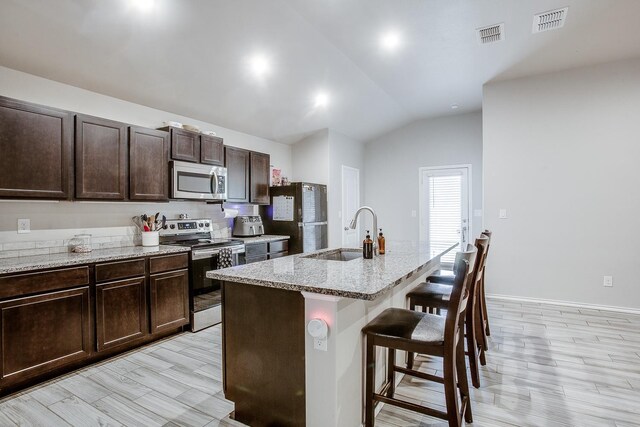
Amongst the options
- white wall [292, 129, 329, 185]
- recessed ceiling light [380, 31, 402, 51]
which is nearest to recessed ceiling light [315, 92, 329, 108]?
white wall [292, 129, 329, 185]

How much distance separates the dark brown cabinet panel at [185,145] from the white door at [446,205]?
432cm

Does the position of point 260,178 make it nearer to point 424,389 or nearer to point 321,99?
point 321,99

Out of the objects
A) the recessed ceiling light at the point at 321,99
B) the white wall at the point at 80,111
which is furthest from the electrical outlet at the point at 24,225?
the recessed ceiling light at the point at 321,99

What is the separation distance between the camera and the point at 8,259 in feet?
8.70

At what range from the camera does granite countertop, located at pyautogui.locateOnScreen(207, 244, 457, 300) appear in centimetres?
154

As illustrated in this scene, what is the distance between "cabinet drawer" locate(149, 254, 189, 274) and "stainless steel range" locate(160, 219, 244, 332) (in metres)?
0.08

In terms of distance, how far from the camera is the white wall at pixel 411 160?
6.07m

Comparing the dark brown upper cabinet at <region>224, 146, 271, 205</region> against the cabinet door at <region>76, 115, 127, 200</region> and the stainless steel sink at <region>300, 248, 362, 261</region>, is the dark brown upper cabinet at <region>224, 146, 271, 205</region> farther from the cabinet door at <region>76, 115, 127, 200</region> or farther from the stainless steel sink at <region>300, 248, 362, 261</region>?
the stainless steel sink at <region>300, 248, 362, 261</region>

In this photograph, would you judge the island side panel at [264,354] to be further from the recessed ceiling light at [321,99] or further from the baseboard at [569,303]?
the baseboard at [569,303]

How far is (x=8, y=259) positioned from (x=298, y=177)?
4.04m

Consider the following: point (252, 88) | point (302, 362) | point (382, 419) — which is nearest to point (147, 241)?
point (252, 88)

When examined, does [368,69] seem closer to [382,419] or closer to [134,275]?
[134,275]

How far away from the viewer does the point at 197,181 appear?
12.7 feet

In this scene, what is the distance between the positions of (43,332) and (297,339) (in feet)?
6.64
